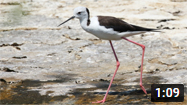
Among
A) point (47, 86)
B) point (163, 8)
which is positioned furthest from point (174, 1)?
point (47, 86)

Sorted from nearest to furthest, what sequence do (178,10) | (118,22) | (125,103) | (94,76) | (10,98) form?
(125,103), (10,98), (118,22), (94,76), (178,10)

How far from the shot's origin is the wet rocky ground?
3.39 m

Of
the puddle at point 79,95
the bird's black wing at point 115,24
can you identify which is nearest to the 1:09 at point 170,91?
the puddle at point 79,95

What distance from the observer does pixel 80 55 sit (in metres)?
4.74

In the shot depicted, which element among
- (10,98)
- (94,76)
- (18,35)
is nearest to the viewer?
(10,98)

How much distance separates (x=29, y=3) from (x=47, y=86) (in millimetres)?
4413

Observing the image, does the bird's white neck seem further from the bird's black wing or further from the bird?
the bird's black wing

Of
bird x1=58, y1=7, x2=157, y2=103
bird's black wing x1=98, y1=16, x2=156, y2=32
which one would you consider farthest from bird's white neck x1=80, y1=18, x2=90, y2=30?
bird's black wing x1=98, y1=16, x2=156, y2=32

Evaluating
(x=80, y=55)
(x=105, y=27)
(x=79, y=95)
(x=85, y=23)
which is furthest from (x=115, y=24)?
(x=80, y=55)

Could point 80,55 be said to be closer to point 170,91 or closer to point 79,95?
point 79,95

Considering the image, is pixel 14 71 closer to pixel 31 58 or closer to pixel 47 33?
pixel 31 58

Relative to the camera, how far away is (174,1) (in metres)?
7.46

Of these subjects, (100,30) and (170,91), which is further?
(100,30)

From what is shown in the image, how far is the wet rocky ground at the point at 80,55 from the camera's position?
134 inches
